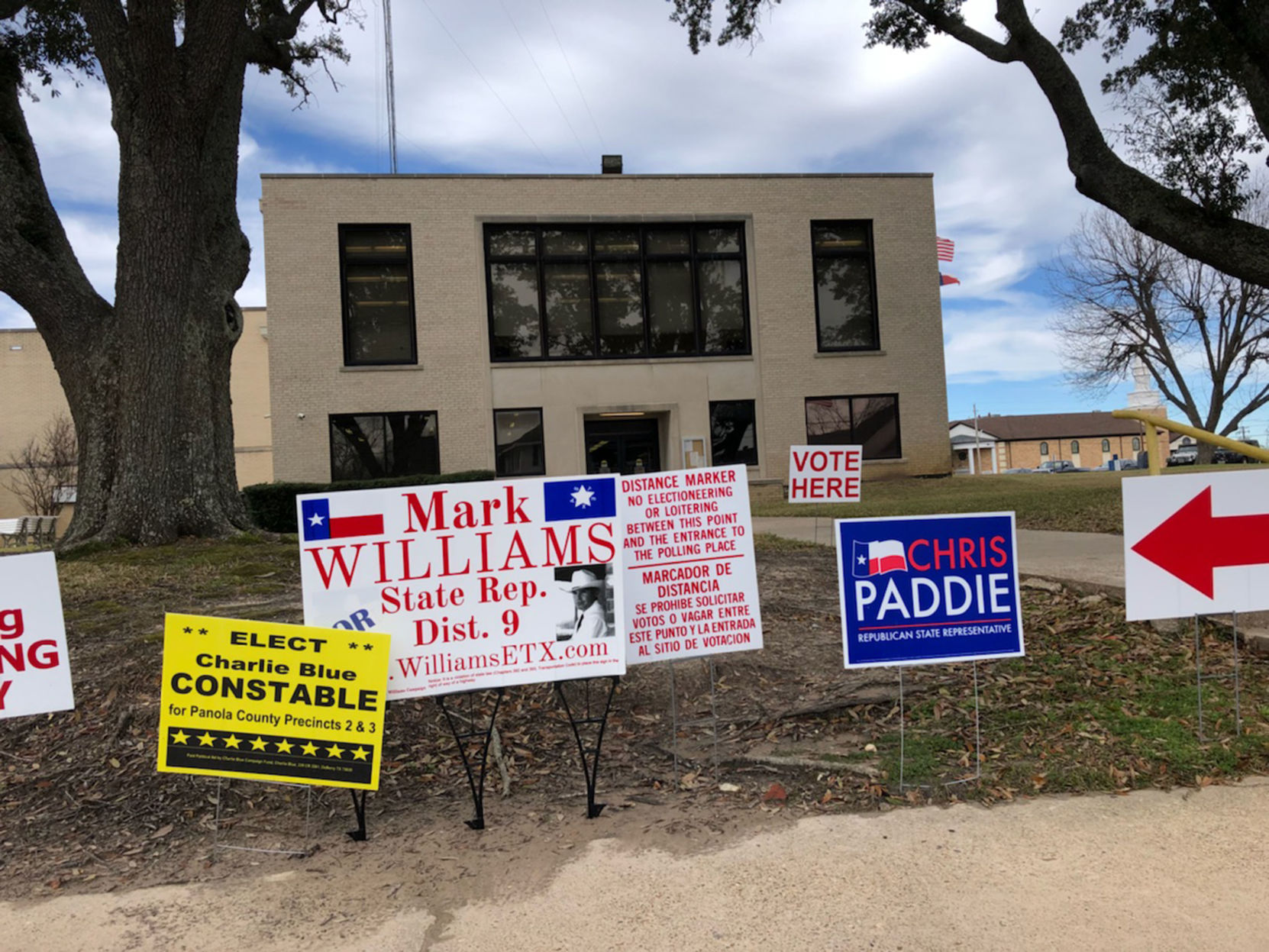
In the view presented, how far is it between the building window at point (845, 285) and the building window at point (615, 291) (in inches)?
91.8

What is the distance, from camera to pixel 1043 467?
9250cm

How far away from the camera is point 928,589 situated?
467 cm

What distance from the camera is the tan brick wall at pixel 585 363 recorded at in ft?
76.6

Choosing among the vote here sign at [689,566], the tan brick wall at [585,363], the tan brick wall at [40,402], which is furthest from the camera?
the tan brick wall at [40,402]

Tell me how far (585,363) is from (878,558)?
66.6 feet

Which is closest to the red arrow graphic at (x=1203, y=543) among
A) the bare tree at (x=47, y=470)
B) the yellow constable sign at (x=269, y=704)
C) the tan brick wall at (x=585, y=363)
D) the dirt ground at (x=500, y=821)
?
the dirt ground at (x=500, y=821)

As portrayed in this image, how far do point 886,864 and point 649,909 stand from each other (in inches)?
39.0

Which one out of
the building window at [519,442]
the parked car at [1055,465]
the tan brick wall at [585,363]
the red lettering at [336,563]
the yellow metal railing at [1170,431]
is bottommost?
the red lettering at [336,563]

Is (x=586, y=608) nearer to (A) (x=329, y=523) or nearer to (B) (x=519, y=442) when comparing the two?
(A) (x=329, y=523)

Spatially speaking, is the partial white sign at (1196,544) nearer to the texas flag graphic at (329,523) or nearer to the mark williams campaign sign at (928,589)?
the mark williams campaign sign at (928,589)

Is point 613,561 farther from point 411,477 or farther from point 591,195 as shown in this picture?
point 591,195

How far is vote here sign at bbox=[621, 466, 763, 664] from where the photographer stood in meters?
4.81

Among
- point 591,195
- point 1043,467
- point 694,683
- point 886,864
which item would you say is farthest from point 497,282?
point 1043,467

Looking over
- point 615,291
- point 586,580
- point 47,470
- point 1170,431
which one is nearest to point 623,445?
point 615,291
